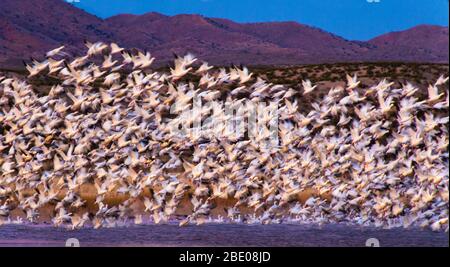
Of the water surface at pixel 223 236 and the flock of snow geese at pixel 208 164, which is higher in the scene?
the flock of snow geese at pixel 208 164

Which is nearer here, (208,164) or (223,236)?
(223,236)

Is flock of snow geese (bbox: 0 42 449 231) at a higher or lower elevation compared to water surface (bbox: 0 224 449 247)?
higher

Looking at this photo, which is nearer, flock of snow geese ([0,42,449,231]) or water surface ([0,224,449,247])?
water surface ([0,224,449,247])

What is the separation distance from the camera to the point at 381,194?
35.6 metres

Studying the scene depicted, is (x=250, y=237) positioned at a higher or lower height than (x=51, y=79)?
lower

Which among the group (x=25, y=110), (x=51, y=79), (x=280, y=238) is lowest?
(x=280, y=238)

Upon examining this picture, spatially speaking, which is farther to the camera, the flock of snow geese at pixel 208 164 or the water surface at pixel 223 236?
the flock of snow geese at pixel 208 164

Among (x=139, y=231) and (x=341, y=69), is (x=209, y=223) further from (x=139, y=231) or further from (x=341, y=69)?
(x=341, y=69)

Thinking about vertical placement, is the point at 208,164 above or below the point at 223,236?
above

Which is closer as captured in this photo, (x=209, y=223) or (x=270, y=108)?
(x=209, y=223)
